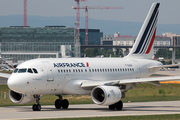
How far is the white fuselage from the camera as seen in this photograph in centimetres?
3419

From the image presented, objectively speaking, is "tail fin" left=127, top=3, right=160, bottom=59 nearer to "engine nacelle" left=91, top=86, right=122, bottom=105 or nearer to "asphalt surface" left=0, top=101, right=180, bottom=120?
"asphalt surface" left=0, top=101, right=180, bottom=120

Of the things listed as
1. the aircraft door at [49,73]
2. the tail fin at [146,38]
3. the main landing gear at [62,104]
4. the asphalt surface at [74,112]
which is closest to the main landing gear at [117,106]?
the asphalt surface at [74,112]

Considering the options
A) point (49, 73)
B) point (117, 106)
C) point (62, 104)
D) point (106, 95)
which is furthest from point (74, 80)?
point (117, 106)

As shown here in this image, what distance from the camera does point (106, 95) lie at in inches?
1344

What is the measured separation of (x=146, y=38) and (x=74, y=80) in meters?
14.5

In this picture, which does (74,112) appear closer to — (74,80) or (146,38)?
(74,80)

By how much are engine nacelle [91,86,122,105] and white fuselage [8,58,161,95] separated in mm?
2201

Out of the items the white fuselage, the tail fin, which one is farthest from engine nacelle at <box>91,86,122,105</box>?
the tail fin

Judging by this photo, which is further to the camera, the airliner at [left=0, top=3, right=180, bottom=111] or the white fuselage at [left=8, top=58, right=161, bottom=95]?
the airliner at [left=0, top=3, right=180, bottom=111]

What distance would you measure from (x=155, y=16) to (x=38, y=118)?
25.2 meters

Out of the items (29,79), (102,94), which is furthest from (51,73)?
(102,94)

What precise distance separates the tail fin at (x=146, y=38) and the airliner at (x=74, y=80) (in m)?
3.46

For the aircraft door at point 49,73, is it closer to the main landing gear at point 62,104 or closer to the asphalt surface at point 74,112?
the asphalt surface at point 74,112

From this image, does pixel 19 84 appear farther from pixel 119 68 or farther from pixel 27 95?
pixel 119 68
